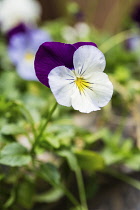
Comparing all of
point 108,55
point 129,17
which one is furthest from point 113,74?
point 129,17

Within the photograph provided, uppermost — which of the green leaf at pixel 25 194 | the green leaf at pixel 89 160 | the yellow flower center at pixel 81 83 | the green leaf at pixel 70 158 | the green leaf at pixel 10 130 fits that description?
the yellow flower center at pixel 81 83

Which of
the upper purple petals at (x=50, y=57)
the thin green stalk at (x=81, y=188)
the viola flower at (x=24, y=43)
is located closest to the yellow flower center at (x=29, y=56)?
the viola flower at (x=24, y=43)

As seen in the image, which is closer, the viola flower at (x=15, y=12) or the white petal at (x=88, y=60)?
the white petal at (x=88, y=60)

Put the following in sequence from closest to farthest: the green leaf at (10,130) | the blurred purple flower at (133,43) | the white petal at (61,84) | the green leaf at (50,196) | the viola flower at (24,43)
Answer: the white petal at (61,84), the green leaf at (10,130), the green leaf at (50,196), the viola flower at (24,43), the blurred purple flower at (133,43)

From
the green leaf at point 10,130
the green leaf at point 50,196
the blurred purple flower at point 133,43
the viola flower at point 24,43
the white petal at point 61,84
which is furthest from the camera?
the blurred purple flower at point 133,43

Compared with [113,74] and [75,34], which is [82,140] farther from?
[75,34]

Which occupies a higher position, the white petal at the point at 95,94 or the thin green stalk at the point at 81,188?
the white petal at the point at 95,94

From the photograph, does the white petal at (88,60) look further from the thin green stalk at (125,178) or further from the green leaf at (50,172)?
the thin green stalk at (125,178)
